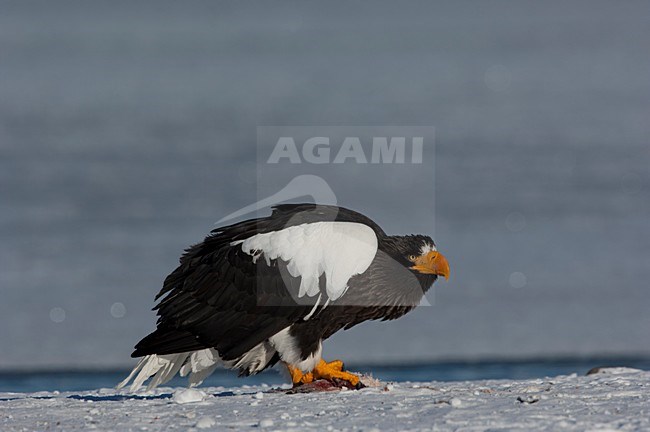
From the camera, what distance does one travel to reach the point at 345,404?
23.6 ft

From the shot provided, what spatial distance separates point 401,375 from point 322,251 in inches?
221

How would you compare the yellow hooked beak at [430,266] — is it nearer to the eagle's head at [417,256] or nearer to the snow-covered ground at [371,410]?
the eagle's head at [417,256]

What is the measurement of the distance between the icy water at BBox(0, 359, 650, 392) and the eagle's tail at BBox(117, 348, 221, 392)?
3.71 meters

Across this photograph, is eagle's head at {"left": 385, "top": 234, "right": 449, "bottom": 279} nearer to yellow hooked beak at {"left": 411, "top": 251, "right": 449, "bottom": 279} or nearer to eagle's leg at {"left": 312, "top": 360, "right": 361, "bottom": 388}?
yellow hooked beak at {"left": 411, "top": 251, "right": 449, "bottom": 279}

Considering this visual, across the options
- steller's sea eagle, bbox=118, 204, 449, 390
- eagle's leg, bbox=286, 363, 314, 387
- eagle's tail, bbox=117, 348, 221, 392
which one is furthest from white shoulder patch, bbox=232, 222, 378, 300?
eagle's tail, bbox=117, 348, 221, 392

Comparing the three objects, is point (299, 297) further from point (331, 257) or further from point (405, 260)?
point (405, 260)

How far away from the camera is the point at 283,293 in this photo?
8047 mm

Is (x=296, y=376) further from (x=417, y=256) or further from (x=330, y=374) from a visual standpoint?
(x=417, y=256)

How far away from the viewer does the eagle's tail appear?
8.45 m

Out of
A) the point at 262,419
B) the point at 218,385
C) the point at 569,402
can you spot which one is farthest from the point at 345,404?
the point at 218,385

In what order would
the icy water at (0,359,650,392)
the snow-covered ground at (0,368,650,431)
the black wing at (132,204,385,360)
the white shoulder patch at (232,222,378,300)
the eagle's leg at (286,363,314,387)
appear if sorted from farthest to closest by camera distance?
the icy water at (0,359,650,392) < the eagle's leg at (286,363,314,387) < the black wing at (132,204,385,360) < the white shoulder patch at (232,222,378,300) < the snow-covered ground at (0,368,650,431)

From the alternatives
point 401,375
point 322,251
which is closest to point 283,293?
point 322,251

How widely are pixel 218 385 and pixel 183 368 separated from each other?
3768 mm

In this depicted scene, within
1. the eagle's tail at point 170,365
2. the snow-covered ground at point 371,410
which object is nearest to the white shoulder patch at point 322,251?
the snow-covered ground at point 371,410
